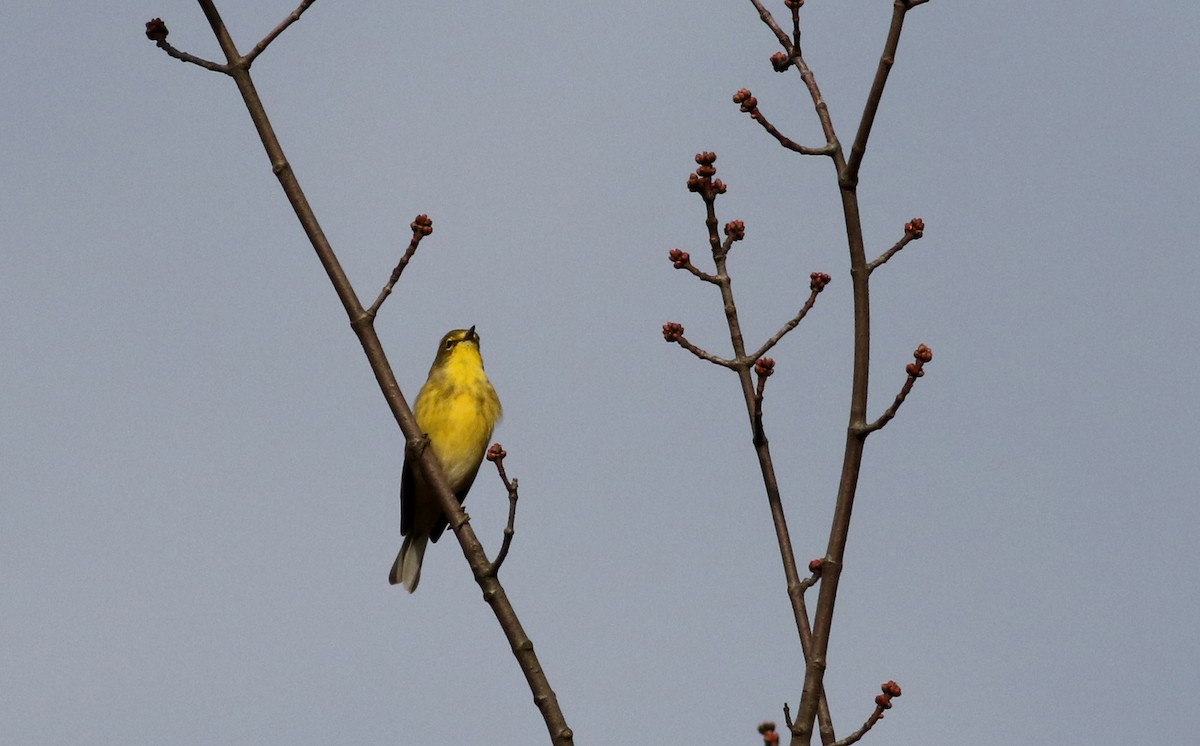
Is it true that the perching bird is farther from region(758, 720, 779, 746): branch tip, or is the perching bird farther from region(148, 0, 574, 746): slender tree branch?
region(758, 720, 779, 746): branch tip

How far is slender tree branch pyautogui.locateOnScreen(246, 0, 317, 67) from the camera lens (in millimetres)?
5082

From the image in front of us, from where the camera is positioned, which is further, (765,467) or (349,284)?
(349,284)

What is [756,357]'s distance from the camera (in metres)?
4.75

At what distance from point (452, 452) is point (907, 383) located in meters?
5.96

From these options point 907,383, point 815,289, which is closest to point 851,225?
point 907,383

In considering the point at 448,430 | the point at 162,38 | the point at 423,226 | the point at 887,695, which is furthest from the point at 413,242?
the point at 448,430

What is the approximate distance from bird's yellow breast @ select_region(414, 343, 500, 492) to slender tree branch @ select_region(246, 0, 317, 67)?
16.3 ft

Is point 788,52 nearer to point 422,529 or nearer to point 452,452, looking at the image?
point 452,452

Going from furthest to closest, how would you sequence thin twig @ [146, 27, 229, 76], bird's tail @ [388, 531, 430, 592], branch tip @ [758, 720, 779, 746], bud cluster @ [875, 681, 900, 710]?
bird's tail @ [388, 531, 430, 592] < thin twig @ [146, 27, 229, 76] < bud cluster @ [875, 681, 900, 710] < branch tip @ [758, 720, 779, 746]

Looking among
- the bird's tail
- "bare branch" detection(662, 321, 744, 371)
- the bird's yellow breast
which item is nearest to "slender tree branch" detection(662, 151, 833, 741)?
"bare branch" detection(662, 321, 744, 371)

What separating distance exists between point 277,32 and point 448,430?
5142 mm

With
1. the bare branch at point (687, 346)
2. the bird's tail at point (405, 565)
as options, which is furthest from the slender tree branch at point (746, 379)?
the bird's tail at point (405, 565)

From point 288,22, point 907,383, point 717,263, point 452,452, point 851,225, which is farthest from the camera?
point 452,452

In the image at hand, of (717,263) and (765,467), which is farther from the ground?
(717,263)
